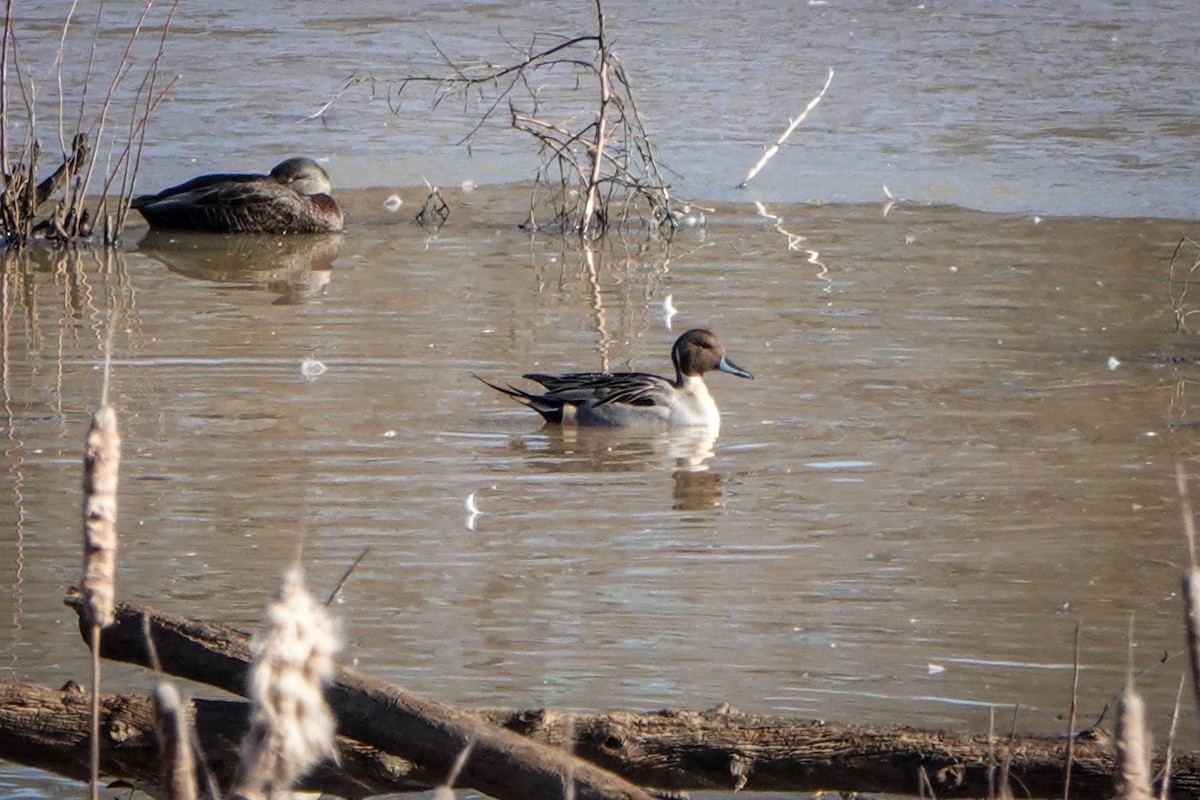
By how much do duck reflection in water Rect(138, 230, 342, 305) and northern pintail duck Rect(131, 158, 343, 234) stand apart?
0.31ft

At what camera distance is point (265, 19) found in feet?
64.8

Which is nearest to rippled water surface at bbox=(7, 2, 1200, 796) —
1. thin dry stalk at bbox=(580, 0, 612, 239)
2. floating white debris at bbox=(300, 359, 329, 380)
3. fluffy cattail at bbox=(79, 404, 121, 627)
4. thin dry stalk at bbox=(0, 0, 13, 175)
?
floating white debris at bbox=(300, 359, 329, 380)

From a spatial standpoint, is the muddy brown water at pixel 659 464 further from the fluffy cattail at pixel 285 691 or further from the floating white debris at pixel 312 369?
the fluffy cattail at pixel 285 691

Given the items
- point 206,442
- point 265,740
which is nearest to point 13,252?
point 206,442

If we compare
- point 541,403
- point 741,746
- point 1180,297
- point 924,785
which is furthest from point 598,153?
point 924,785

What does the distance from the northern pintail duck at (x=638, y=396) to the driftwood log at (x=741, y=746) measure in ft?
15.1

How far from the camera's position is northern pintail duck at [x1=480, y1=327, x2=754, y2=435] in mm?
8234

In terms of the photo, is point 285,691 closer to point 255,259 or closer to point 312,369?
point 312,369

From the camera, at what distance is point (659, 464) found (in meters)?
7.76

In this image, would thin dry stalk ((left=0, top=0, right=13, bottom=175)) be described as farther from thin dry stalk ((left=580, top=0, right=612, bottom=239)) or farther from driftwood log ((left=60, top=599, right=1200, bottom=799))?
driftwood log ((left=60, top=599, right=1200, bottom=799))

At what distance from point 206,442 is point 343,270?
4.08 m

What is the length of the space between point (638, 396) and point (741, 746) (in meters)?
4.75

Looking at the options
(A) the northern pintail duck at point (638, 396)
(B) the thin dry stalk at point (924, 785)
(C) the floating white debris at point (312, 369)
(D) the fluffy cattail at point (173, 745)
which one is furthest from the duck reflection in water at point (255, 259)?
(D) the fluffy cattail at point (173, 745)

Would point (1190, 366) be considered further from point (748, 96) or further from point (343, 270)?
point (748, 96)
